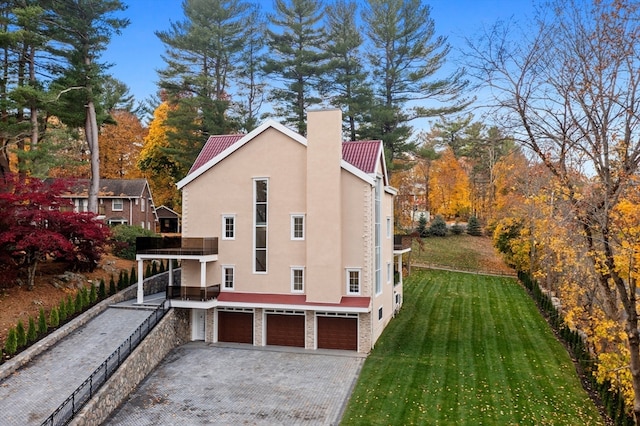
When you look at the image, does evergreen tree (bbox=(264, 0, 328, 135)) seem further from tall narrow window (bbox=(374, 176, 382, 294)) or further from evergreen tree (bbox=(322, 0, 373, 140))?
tall narrow window (bbox=(374, 176, 382, 294))

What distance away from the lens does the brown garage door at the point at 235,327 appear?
20328 millimetres

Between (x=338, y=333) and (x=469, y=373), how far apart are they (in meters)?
5.48

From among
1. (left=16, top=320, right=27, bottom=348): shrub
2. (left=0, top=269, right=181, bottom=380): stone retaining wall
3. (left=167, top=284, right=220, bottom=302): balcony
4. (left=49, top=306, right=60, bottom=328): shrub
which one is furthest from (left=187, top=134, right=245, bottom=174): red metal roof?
(left=16, top=320, right=27, bottom=348): shrub

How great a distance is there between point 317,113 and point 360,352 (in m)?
10.2

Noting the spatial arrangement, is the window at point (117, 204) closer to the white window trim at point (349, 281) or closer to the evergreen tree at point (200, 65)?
the evergreen tree at point (200, 65)

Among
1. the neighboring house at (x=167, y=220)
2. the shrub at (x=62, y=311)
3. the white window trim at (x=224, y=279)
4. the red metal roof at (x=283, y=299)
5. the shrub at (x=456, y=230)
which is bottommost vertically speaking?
the shrub at (x=62, y=311)

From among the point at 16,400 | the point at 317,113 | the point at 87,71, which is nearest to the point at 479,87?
the point at 317,113

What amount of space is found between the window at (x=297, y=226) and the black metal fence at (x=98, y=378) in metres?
6.48

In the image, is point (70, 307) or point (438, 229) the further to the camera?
point (438, 229)

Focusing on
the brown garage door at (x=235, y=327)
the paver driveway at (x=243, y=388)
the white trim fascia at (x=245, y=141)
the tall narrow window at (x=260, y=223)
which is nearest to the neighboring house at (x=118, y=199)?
the white trim fascia at (x=245, y=141)

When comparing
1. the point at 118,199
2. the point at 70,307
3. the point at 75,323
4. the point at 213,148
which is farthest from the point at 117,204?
the point at 75,323

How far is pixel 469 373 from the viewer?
663 inches

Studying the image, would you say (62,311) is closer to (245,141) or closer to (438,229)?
(245,141)

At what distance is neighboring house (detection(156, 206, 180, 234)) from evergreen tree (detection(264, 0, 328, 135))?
51.0ft
